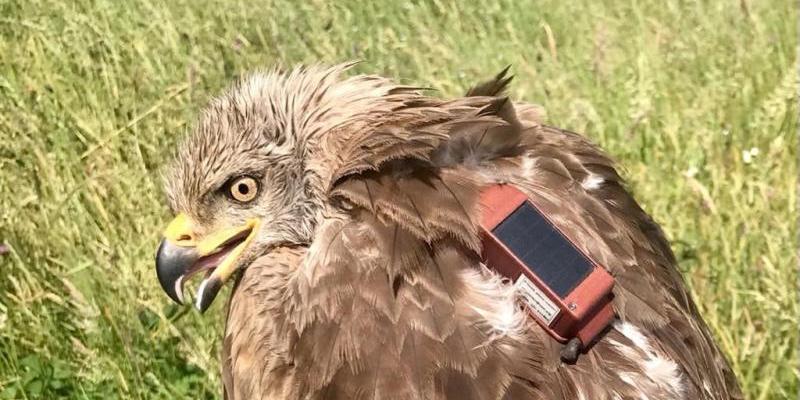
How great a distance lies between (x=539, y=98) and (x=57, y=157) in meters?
2.02

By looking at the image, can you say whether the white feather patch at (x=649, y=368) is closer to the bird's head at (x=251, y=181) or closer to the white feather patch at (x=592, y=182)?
the white feather patch at (x=592, y=182)

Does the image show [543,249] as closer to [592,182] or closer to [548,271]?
[548,271]

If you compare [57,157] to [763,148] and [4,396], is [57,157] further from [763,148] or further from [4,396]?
[763,148]

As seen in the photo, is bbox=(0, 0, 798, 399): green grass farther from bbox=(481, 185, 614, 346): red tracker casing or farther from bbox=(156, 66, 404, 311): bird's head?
bbox=(481, 185, 614, 346): red tracker casing

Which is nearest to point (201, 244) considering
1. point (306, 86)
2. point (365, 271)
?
point (306, 86)

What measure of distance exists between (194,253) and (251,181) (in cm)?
25

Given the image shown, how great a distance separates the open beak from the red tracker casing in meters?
0.83

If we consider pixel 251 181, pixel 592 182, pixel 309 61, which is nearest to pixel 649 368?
pixel 592 182

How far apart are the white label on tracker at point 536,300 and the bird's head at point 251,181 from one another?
0.74 meters

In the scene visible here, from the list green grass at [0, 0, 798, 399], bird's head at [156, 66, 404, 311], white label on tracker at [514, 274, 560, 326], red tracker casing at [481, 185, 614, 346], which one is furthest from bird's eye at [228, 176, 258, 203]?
white label on tracker at [514, 274, 560, 326]

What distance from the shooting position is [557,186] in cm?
261

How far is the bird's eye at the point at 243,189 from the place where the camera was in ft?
9.52

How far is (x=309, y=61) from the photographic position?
15.8ft

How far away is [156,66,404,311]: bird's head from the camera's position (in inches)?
112
